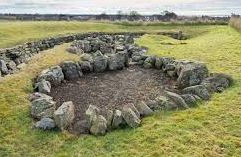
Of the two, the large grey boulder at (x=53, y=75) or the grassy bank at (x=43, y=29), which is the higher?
the grassy bank at (x=43, y=29)

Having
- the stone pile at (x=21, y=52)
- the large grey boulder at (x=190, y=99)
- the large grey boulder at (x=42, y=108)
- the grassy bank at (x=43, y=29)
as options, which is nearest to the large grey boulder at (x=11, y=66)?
the stone pile at (x=21, y=52)

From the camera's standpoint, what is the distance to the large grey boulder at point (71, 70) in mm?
20344

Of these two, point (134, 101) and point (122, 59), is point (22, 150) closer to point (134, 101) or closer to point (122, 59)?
point (134, 101)

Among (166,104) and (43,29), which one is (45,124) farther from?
(43,29)

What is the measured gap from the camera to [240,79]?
58.4 ft

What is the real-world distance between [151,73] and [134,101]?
5535mm

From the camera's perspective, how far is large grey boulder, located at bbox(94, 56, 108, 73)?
22.1 metres

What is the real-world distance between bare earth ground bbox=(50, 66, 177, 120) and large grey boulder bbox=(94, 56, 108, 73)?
17.1 inches

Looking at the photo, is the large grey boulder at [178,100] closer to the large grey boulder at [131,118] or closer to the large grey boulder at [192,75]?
the large grey boulder at [131,118]

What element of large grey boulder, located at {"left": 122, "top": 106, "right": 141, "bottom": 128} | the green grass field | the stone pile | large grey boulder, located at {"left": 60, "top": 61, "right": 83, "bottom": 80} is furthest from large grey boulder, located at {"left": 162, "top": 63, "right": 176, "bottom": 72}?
large grey boulder, located at {"left": 122, "top": 106, "right": 141, "bottom": 128}

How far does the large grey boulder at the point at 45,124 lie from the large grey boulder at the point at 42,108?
1.09ft

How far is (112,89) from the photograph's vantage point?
18406 mm

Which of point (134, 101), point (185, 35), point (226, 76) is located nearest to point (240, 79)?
point (226, 76)

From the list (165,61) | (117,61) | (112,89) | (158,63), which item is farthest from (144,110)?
(117,61)
